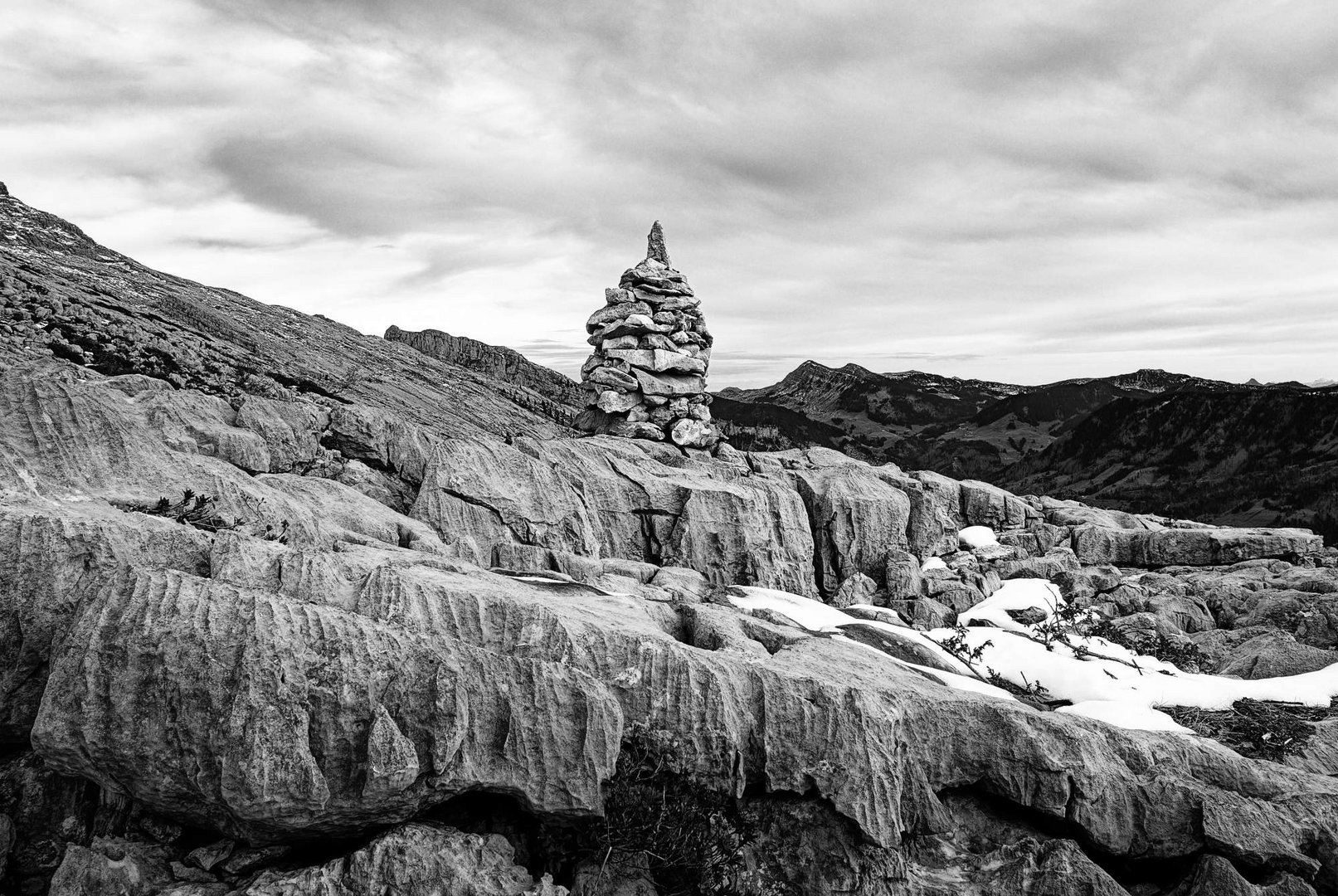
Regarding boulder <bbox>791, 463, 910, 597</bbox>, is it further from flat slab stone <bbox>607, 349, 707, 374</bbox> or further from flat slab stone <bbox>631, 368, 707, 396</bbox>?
flat slab stone <bbox>607, 349, 707, 374</bbox>

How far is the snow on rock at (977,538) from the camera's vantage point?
4406 cm

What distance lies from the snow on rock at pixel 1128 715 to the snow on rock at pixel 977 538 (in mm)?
22967

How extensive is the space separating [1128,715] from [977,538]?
25.7m

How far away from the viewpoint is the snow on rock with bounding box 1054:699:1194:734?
62.1 feet

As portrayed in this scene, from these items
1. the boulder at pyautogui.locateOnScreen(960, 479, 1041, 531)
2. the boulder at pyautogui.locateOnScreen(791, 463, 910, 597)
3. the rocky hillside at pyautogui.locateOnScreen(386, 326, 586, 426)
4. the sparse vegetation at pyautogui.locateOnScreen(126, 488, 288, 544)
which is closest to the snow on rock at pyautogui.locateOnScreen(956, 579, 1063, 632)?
the boulder at pyautogui.locateOnScreen(791, 463, 910, 597)

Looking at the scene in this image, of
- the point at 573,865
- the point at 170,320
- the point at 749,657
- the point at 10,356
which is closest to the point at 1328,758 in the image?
the point at 749,657

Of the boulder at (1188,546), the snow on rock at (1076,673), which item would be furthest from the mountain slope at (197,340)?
the boulder at (1188,546)

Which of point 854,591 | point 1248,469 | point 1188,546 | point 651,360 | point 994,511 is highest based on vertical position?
point 651,360

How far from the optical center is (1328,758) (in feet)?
60.9

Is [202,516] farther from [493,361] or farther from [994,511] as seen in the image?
[493,361]

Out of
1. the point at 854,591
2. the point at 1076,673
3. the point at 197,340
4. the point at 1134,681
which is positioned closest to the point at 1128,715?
the point at 1134,681

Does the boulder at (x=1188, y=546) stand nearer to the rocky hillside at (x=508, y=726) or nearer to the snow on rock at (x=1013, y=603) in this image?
the snow on rock at (x=1013, y=603)

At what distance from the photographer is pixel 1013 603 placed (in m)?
34.2

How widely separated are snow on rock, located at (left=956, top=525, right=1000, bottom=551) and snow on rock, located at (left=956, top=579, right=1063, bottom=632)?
6.81 m
